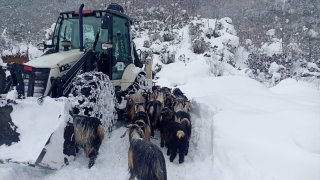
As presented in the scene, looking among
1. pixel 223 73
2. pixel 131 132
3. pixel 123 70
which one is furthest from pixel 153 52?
pixel 131 132

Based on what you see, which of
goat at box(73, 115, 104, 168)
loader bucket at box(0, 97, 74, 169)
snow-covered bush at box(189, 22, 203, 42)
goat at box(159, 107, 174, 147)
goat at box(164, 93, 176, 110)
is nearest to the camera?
loader bucket at box(0, 97, 74, 169)

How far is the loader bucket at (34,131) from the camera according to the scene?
3.63 meters

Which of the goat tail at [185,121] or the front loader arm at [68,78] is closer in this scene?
the front loader arm at [68,78]

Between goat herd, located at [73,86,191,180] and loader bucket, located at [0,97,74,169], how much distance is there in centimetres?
28

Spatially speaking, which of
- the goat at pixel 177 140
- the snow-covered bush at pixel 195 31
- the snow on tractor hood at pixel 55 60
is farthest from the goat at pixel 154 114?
the snow-covered bush at pixel 195 31

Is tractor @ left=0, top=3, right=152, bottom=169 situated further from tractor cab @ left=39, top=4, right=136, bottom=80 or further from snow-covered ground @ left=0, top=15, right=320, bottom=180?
snow-covered ground @ left=0, top=15, right=320, bottom=180

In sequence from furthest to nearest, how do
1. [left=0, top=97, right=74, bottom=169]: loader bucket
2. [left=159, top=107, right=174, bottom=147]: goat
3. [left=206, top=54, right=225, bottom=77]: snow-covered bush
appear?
[left=206, top=54, right=225, bottom=77]: snow-covered bush → [left=159, top=107, right=174, bottom=147]: goat → [left=0, top=97, right=74, bottom=169]: loader bucket

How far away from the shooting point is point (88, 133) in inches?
158

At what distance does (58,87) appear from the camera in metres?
4.43

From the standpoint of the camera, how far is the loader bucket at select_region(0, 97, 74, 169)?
3.63 metres

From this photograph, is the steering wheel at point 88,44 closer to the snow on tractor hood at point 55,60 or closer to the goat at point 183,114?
→ the snow on tractor hood at point 55,60

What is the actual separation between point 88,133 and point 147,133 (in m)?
1.24

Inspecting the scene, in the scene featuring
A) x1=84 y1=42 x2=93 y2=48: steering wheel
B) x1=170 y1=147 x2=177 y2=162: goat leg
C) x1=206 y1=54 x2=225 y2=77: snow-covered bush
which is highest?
x1=84 y1=42 x2=93 y2=48: steering wheel

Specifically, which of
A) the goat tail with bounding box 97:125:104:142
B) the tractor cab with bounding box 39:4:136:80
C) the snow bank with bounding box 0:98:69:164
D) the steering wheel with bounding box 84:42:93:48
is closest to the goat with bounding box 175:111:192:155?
the goat tail with bounding box 97:125:104:142
